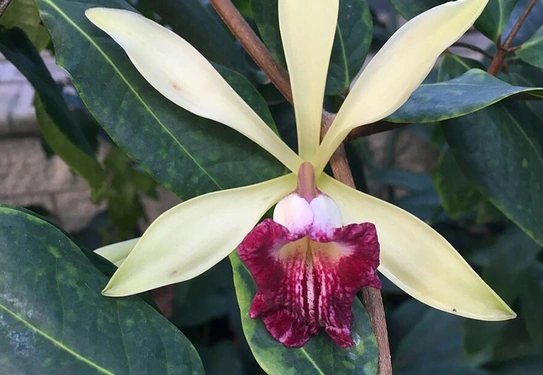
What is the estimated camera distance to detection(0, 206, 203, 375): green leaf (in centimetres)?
36

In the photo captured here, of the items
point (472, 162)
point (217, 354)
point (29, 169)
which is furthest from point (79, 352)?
point (29, 169)

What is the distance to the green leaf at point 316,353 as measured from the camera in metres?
0.39

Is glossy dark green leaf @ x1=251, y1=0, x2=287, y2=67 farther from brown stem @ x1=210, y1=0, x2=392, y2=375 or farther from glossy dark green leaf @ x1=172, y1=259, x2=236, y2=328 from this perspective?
glossy dark green leaf @ x1=172, y1=259, x2=236, y2=328

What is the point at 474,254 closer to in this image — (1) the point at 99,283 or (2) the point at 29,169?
(1) the point at 99,283

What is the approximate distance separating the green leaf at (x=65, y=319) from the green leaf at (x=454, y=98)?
250 millimetres

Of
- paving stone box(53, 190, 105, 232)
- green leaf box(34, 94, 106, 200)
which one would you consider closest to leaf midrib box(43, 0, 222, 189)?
green leaf box(34, 94, 106, 200)

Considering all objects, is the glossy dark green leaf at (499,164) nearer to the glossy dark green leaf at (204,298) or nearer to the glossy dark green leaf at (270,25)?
the glossy dark green leaf at (270,25)

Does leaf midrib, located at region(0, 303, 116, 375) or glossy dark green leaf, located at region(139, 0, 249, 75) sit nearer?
leaf midrib, located at region(0, 303, 116, 375)

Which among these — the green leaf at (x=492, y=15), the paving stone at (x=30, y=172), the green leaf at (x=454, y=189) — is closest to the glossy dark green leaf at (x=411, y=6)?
the green leaf at (x=492, y=15)

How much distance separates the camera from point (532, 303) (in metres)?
1.02

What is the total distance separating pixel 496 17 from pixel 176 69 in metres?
0.37

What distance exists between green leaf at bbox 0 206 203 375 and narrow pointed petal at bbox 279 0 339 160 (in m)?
0.18

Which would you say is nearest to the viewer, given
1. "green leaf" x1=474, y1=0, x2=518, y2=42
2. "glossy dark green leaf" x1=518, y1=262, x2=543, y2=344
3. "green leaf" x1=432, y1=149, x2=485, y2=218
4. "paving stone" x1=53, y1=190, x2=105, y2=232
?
"green leaf" x1=474, y1=0, x2=518, y2=42

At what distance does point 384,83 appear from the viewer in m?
0.39
